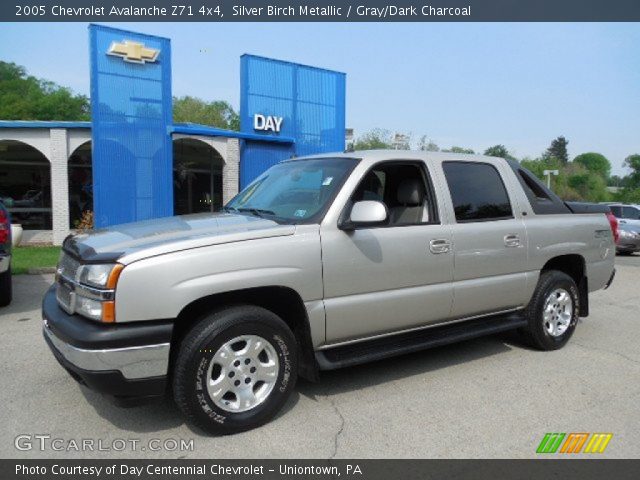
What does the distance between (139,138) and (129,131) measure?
1.08 ft

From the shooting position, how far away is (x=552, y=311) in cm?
515

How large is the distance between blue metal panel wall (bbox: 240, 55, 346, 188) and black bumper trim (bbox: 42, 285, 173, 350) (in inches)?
565

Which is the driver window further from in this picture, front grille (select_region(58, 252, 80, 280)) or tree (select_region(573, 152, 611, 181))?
tree (select_region(573, 152, 611, 181))

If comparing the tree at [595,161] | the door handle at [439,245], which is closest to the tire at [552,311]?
the door handle at [439,245]

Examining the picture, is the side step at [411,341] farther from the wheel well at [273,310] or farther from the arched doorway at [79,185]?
the arched doorway at [79,185]

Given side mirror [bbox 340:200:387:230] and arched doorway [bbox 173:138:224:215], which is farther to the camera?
arched doorway [bbox 173:138:224:215]

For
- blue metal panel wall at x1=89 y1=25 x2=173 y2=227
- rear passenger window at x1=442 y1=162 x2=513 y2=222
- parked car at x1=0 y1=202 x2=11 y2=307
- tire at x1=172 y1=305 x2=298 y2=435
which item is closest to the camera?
tire at x1=172 y1=305 x2=298 y2=435

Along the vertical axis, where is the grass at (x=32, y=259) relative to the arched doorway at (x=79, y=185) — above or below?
below

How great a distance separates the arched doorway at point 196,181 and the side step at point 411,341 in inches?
706

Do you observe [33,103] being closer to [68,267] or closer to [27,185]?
[27,185]

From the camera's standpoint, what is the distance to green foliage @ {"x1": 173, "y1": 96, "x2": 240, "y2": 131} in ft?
202

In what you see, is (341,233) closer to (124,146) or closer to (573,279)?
(573,279)

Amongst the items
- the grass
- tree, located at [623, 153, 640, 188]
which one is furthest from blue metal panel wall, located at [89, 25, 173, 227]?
tree, located at [623, 153, 640, 188]

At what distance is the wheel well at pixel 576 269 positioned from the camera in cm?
537
